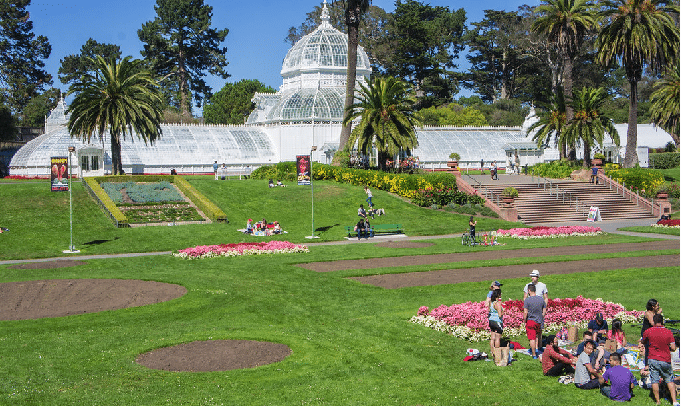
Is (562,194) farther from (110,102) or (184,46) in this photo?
(184,46)

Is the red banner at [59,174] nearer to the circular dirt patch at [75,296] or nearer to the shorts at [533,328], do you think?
the circular dirt patch at [75,296]

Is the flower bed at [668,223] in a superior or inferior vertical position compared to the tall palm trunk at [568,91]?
inferior

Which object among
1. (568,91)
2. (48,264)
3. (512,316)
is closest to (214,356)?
(512,316)

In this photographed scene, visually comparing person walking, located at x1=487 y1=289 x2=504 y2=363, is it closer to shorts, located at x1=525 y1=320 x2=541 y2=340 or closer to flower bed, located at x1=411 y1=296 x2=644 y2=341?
shorts, located at x1=525 y1=320 x2=541 y2=340

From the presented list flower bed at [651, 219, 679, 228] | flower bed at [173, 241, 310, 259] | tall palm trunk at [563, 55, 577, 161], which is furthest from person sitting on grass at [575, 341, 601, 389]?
tall palm trunk at [563, 55, 577, 161]

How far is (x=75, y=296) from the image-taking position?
82.3 ft

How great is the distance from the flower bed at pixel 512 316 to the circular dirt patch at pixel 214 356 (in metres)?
4.71

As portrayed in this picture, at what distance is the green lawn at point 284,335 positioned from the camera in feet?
49.1

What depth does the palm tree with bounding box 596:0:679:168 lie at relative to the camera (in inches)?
2301

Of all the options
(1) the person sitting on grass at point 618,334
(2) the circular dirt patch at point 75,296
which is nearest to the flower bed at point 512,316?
(1) the person sitting on grass at point 618,334

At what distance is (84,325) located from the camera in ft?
68.8

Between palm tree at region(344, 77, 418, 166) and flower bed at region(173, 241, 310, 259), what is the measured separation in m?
22.3

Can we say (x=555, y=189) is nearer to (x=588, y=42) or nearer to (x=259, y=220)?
(x=259, y=220)

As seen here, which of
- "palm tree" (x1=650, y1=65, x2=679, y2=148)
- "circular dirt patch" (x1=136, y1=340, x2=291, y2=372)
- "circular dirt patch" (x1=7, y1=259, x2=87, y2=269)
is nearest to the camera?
"circular dirt patch" (x1=136, y1=340, x2=291, y2=372)
